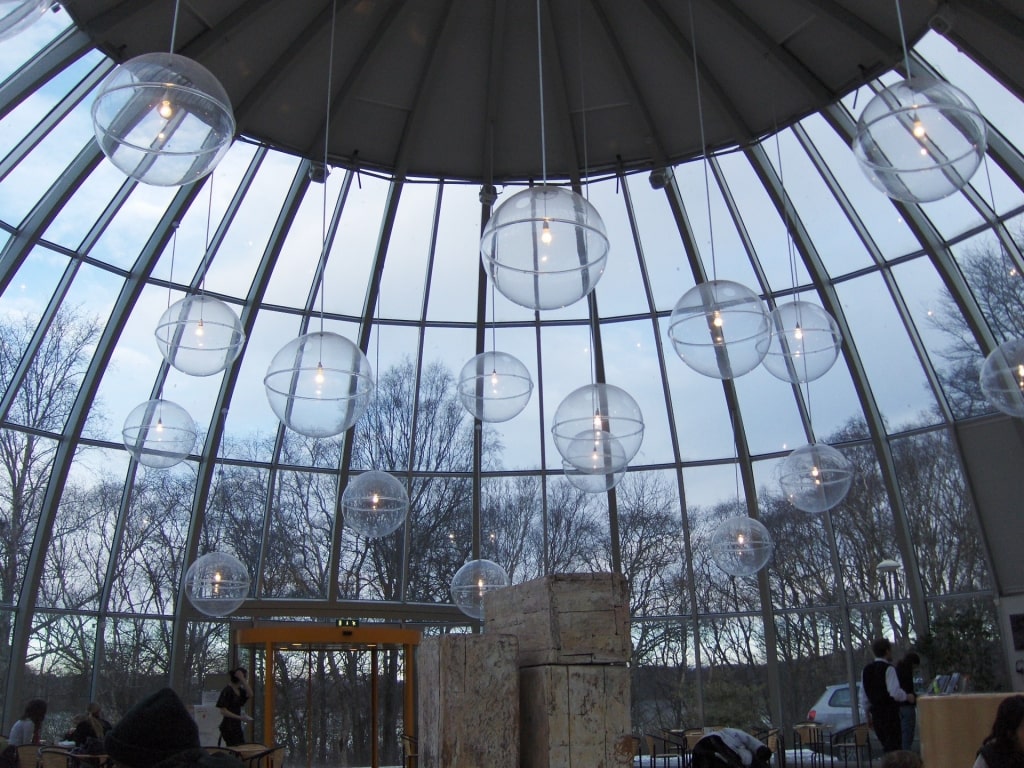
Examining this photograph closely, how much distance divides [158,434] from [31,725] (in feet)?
13.0

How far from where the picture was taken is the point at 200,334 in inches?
356

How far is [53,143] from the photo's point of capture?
1306 cm

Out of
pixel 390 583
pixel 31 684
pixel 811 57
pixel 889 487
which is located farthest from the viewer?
pixel 390 583

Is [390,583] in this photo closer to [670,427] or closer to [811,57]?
[670,427]

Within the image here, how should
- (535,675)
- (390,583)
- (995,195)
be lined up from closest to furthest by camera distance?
1. (535,675)
2. (995,195)
3. (390,583)

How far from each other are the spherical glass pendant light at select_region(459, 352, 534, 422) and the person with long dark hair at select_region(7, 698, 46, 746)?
636 centimetres

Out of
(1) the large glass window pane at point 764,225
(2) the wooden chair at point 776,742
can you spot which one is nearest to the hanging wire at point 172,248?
(1) the large glass window pane at point 764,225

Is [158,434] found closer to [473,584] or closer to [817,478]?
[473,584]

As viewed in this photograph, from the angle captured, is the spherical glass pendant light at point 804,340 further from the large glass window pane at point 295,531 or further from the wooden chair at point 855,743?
the large glass window pane at point 295,531

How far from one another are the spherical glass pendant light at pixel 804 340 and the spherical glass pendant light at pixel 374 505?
4.77 metres

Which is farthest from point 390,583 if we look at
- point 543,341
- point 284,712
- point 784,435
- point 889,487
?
point 889,487

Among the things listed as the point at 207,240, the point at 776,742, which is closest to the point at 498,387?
the point at 207,240

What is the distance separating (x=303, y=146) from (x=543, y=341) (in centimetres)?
644

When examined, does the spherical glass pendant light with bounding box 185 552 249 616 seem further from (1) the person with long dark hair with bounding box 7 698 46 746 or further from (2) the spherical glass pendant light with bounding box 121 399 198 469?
(1) the person with long dark hair with bounding box 7 698 46 746
